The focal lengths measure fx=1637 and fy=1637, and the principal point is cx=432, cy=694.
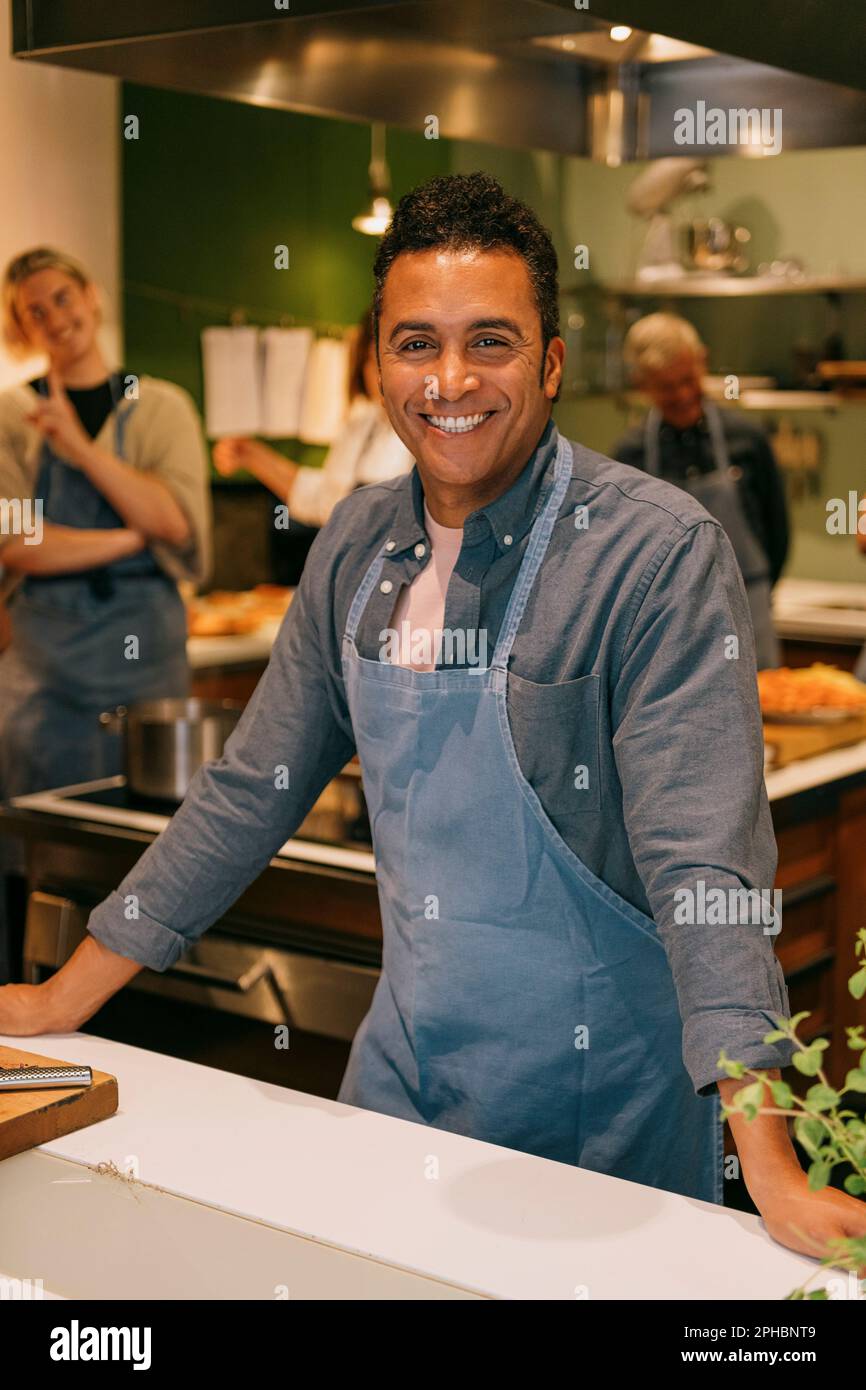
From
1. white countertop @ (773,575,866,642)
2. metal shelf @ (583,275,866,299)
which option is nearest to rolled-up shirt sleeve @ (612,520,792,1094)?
white countertop @ (773,575,866,642)

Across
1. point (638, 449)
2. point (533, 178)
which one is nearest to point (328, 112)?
point (638, 449)

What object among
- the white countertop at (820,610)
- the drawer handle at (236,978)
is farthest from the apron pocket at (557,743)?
the white countertop at (820,610)

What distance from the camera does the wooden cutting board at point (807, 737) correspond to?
9.98 feet

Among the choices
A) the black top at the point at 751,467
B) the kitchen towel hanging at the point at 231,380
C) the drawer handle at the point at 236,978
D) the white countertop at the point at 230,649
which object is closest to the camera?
the drawer handle at the point at 236,978

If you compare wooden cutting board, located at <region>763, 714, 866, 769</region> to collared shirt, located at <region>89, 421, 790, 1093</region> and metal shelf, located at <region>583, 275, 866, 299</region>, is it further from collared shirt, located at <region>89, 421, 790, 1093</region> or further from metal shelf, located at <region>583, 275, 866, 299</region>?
metal shelf, located at <region>583, 275, 866, 299</region>

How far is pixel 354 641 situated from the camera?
1.67 m

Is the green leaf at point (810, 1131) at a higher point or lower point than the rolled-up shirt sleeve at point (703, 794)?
lower

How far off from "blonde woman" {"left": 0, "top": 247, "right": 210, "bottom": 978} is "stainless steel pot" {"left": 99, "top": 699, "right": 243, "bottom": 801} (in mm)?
968

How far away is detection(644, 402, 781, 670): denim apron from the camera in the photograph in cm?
427

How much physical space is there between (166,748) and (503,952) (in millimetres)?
1166

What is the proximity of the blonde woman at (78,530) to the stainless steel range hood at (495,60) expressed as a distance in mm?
1359

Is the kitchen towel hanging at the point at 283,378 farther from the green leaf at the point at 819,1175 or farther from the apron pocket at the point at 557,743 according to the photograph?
the green leaf at the point at 819,1175

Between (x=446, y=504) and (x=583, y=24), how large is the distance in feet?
1.58
